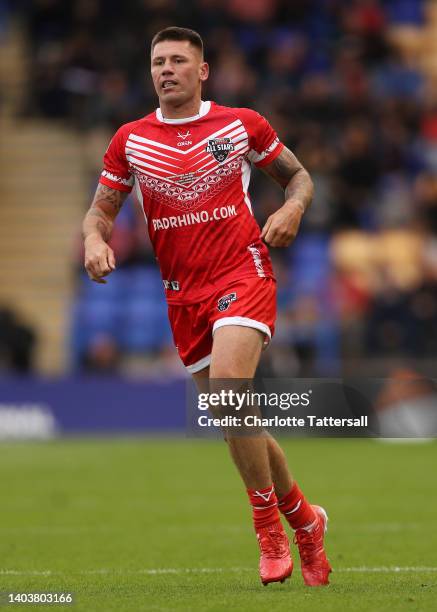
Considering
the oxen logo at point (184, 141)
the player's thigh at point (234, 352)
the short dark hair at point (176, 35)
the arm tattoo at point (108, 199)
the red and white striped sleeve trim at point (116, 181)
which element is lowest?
the player's thigh at point (234, 352)

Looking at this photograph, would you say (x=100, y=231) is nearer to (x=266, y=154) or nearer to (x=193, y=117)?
(x=193, y=117)

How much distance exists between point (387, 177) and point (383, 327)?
453 centimetres

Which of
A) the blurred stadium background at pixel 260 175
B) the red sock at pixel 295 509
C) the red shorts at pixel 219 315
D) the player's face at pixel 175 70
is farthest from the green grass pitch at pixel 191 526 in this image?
the player's face at pixel 175 70

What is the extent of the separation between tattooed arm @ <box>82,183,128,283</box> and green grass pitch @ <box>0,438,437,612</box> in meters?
1.59

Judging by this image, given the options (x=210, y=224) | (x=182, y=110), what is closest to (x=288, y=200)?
(x=210, y=224)

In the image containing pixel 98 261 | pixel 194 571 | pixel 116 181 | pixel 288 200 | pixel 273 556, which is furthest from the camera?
pixel 194 571

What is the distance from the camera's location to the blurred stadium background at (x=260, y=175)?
19.4 m

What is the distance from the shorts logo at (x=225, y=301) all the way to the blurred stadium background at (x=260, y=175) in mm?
11146

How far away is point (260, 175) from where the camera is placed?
21031 millimetres

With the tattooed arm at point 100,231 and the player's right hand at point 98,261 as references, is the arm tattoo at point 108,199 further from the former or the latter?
the player's right hand at point 98,261

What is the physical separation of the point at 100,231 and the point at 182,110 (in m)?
0.75

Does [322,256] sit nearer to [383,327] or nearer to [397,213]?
[397,213]

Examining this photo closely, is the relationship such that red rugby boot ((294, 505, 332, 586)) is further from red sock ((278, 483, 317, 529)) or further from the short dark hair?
the short dark hair

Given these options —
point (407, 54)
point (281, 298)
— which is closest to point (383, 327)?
point (281, 298)
